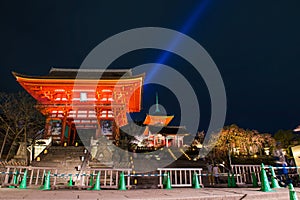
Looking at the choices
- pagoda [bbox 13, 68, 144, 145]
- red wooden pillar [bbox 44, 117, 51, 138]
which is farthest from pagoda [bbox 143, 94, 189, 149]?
red wooden pillar [bbox 44, 117, 51, 138]

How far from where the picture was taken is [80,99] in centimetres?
1884

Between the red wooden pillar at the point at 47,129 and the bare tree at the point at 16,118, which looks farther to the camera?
the red wooden pillar at the point at 47,129

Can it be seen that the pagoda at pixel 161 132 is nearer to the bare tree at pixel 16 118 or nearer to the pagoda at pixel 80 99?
the pagoda at pixel 80 99

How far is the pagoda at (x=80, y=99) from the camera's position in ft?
56.3

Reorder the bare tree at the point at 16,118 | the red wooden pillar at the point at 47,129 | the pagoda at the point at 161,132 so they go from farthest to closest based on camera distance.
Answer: the pagoda at the point at 161,132, the red wooden pillar at the point at 47,129, the bare tree at the point at 16,118

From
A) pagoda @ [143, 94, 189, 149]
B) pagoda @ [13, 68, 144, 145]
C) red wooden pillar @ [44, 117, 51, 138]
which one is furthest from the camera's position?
pagoda @ [143, 94, 189, 149]

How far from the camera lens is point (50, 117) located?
17938 mm

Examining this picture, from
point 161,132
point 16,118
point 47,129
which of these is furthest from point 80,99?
point 161,132

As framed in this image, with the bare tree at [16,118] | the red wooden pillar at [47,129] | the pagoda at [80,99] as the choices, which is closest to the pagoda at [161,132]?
the pagoda at [80,99]

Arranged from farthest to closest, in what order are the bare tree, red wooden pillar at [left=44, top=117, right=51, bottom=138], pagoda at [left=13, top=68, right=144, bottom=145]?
pagoda at [left=13, top=68, right=144, bottom=145] → red wooden pillar at [left=44, top=117, right=51, bottom=138] → the bare tree

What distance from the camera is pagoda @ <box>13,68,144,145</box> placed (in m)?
17.2

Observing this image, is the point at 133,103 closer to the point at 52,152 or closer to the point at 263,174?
the point at 52,152

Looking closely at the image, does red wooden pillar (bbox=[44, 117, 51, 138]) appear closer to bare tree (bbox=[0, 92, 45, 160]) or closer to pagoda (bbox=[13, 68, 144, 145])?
pagoda (bbox=[13, 68, 144, 145])

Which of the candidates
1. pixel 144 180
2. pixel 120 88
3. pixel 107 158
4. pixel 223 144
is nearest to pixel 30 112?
pixel 120 88
